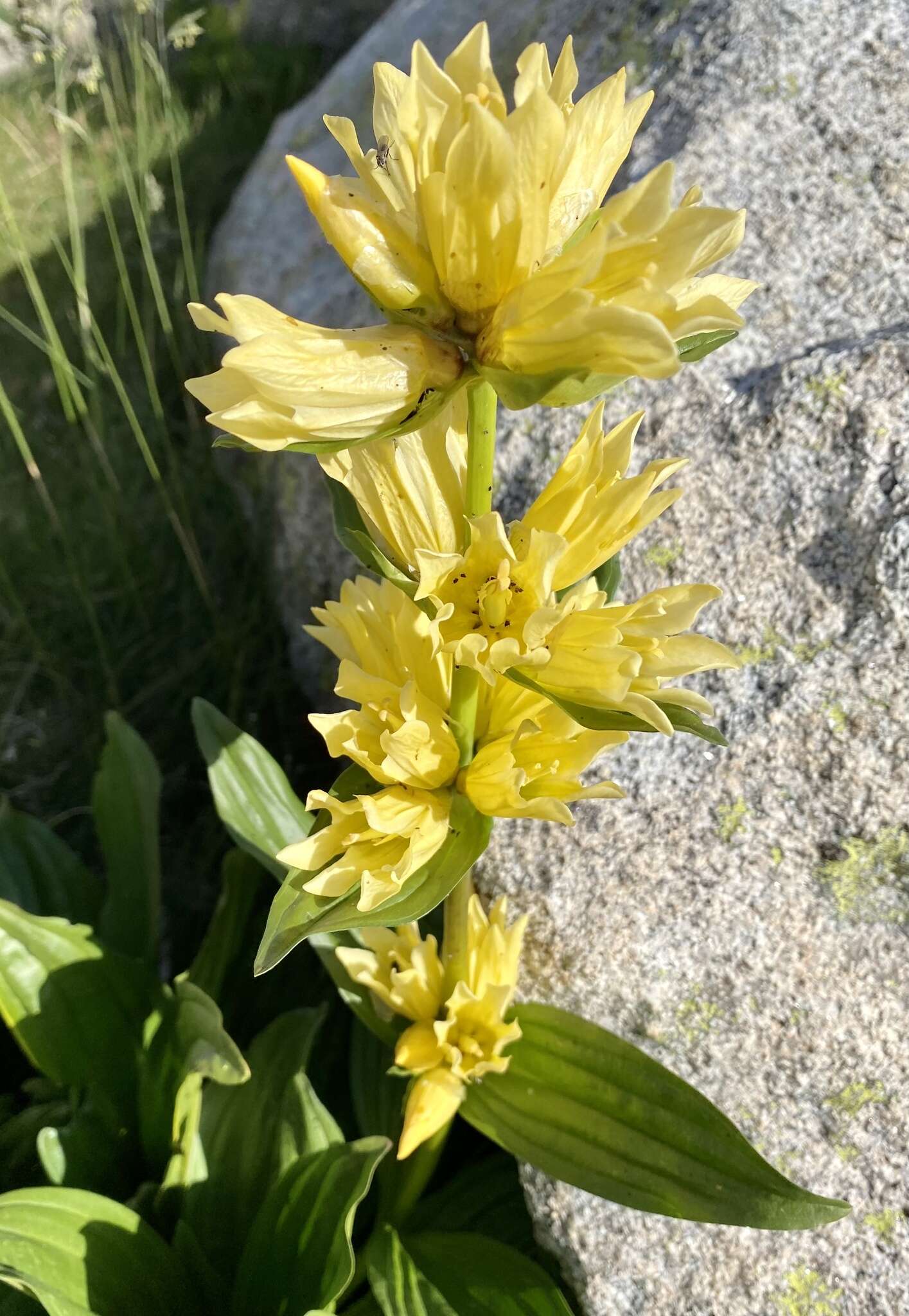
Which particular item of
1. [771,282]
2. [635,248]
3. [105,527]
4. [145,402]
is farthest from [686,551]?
[145,402]

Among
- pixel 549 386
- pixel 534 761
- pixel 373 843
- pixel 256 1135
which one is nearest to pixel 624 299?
pixel 549 386

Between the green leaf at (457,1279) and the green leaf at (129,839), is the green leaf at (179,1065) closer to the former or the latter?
the green leaf at (129,839)

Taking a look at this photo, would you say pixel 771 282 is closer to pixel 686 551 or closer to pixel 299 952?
pixel 686 551

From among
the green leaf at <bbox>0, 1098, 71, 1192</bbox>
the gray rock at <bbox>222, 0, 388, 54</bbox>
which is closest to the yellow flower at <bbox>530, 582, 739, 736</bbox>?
the green leaf at <bbox>0, 1098, 71, 1192</bbox>

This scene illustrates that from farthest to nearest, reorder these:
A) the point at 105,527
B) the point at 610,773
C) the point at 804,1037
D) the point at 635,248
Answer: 1. the point at 105,527
2. the point at 610,773
3. the point at 804,1037
4. the point at 635,248

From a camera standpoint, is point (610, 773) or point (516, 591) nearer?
point (516, 591)

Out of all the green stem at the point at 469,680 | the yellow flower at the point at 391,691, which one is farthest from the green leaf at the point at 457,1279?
the yellow flower at the point at 391,691

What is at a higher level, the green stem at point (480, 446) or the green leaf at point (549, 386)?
the green leaf at point (549, 386)

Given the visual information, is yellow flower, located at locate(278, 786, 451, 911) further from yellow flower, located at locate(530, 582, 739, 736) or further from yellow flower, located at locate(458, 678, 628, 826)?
yellow flower, located at locate(530, 582, 739, 736)
